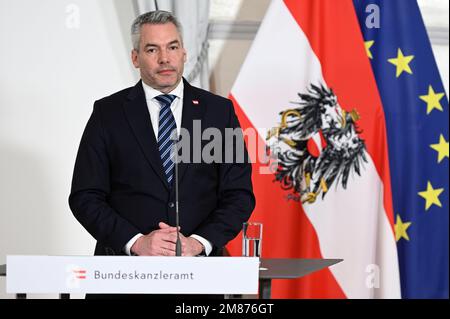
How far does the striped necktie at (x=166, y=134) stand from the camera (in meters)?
2.56

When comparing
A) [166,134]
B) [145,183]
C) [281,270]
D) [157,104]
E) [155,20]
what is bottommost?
[281,270]

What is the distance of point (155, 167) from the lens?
2527mm

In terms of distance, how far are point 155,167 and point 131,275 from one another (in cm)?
67

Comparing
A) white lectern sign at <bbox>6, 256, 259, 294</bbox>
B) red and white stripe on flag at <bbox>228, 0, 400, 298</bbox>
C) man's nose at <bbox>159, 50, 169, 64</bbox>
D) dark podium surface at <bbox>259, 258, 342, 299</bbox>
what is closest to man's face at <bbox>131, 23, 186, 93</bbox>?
man's nose at <bbox>159, 50, 169, 64</bbox>

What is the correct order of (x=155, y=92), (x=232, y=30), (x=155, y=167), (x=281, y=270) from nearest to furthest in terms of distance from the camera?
(x=281, y=270)
(x=155, y=167)
(x=155, y=92)
(x=232, y=30)

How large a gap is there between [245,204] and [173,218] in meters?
0.23

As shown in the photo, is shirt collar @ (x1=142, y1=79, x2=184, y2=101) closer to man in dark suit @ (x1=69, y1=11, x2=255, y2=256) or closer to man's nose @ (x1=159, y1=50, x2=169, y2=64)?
man in dark suit @ (x1=69, y1=11, x2=255, y2=256)

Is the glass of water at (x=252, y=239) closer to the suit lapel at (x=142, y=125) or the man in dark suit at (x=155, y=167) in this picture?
the man in dark suit at (x=155, y=167)

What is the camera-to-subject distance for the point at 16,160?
4059 millimetres

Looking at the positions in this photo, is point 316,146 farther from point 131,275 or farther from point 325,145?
point 131,275

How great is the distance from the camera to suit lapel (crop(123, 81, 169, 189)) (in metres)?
2.54

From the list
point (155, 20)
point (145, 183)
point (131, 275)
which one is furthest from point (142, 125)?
point (131, 275)

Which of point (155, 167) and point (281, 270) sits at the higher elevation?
point (155, 167)
